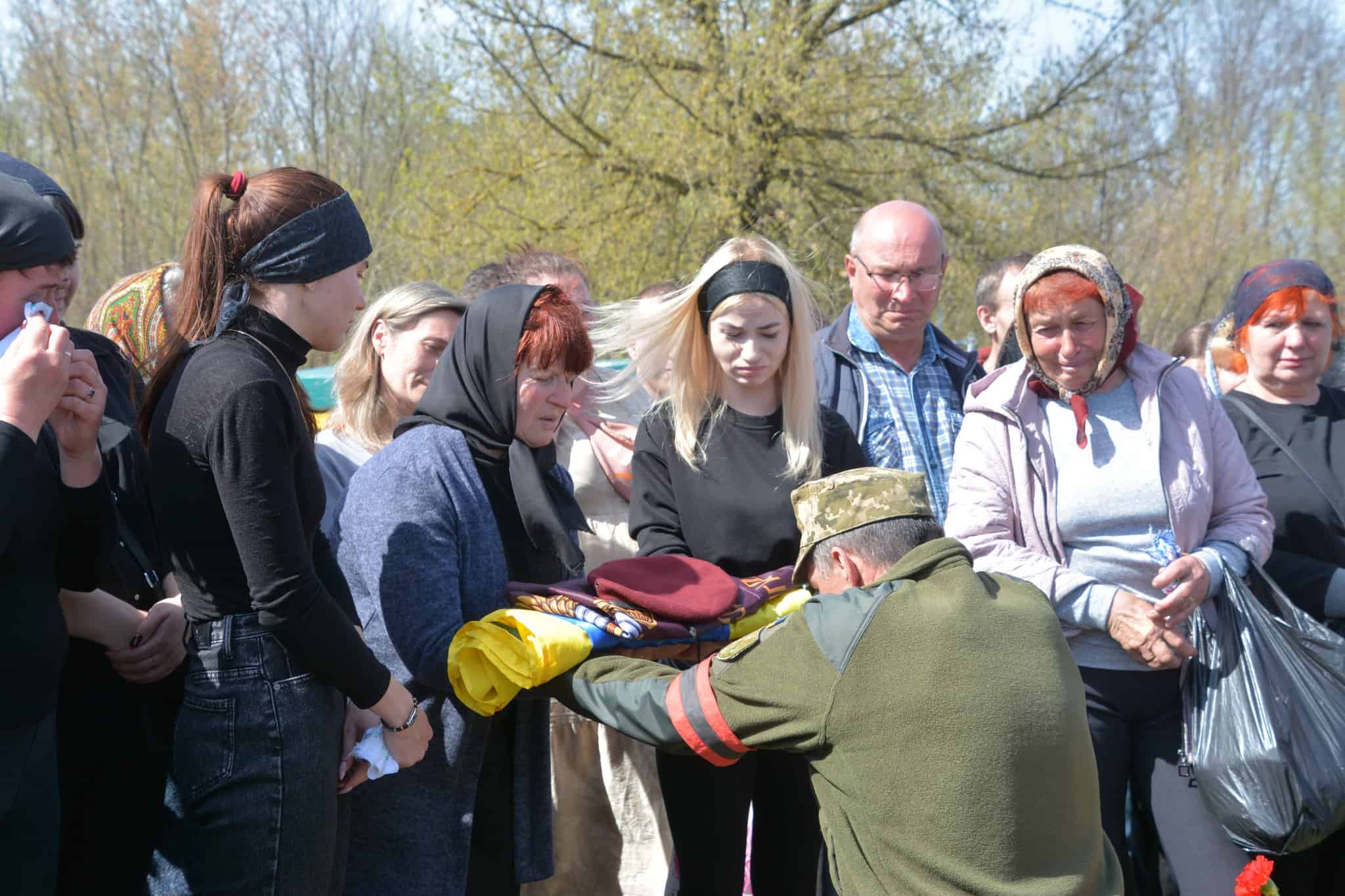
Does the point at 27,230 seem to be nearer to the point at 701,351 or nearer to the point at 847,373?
the point at 701,351

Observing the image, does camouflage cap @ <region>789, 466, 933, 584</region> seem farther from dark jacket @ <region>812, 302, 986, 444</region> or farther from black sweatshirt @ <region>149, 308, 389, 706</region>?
dark jacket @ <region>812, 302, 986, 444</region>

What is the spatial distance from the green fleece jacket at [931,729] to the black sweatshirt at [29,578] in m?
1.11

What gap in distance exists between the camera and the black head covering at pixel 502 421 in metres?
2.66

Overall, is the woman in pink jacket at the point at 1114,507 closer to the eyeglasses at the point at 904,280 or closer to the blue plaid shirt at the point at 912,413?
the blue plaid shirt at the point at 912,413

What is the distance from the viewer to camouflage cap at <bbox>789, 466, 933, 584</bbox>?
7.57 ft

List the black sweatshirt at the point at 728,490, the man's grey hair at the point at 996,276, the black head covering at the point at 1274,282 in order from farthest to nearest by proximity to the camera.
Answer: the man's grey hair at the point at 996,276
the black head covering at the point at 1274,282
the black sweatshirt at the point at 728,490

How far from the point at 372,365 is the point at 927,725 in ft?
8.10

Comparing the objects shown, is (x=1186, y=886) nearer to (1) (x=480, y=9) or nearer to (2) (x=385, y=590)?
(2) (x=385, y=590)

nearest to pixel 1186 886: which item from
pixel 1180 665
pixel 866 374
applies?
pixel 1180 665

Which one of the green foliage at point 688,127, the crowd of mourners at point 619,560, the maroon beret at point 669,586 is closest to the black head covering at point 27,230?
the crowd of mourners at point 619,560

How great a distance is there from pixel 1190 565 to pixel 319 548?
2.11m

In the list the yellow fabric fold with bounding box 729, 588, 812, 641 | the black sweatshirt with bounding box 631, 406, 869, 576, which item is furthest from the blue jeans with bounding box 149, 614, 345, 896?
the black sweatshirt with bounding box 631, 406, 869, 576

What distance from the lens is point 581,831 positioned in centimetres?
395

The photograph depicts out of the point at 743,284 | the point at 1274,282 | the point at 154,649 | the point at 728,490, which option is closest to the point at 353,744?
the point at 154,649
